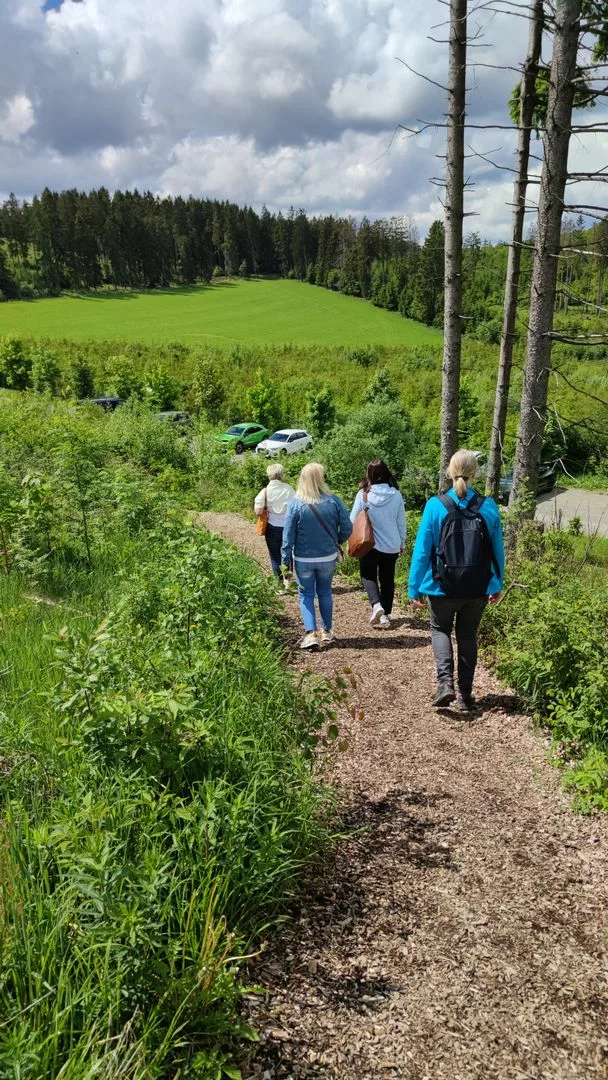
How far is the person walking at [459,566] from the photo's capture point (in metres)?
3.99

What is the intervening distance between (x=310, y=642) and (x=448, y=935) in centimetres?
318

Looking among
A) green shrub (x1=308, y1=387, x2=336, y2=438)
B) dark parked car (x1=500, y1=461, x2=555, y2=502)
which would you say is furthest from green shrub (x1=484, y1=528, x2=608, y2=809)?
green shrub (x1=308, y1=387, x2=336, y2=438)

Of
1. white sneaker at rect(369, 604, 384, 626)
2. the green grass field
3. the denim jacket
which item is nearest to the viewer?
the denim jacket

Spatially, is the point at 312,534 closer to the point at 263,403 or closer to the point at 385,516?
the point at 385,516

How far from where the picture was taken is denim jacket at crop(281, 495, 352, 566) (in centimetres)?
521

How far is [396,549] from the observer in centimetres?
586

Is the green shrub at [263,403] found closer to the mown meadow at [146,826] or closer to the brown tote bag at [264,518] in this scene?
the brown tote bag at [264,518]

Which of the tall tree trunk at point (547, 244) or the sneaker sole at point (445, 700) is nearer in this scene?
the sneaker sole at point (445, 700)

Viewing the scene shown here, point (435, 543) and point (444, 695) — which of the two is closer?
point (435, 543)

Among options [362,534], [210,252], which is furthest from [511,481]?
[210,252]

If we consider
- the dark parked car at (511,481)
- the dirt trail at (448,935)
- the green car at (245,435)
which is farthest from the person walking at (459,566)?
the green car at (245,435)

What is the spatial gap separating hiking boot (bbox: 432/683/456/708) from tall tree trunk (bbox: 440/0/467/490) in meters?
3.88

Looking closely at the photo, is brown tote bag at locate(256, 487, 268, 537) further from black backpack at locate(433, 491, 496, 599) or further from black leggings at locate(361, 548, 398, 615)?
black backpack at locate(433, 491, 496, 599)

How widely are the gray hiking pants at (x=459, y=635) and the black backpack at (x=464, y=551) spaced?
0.47 ft
